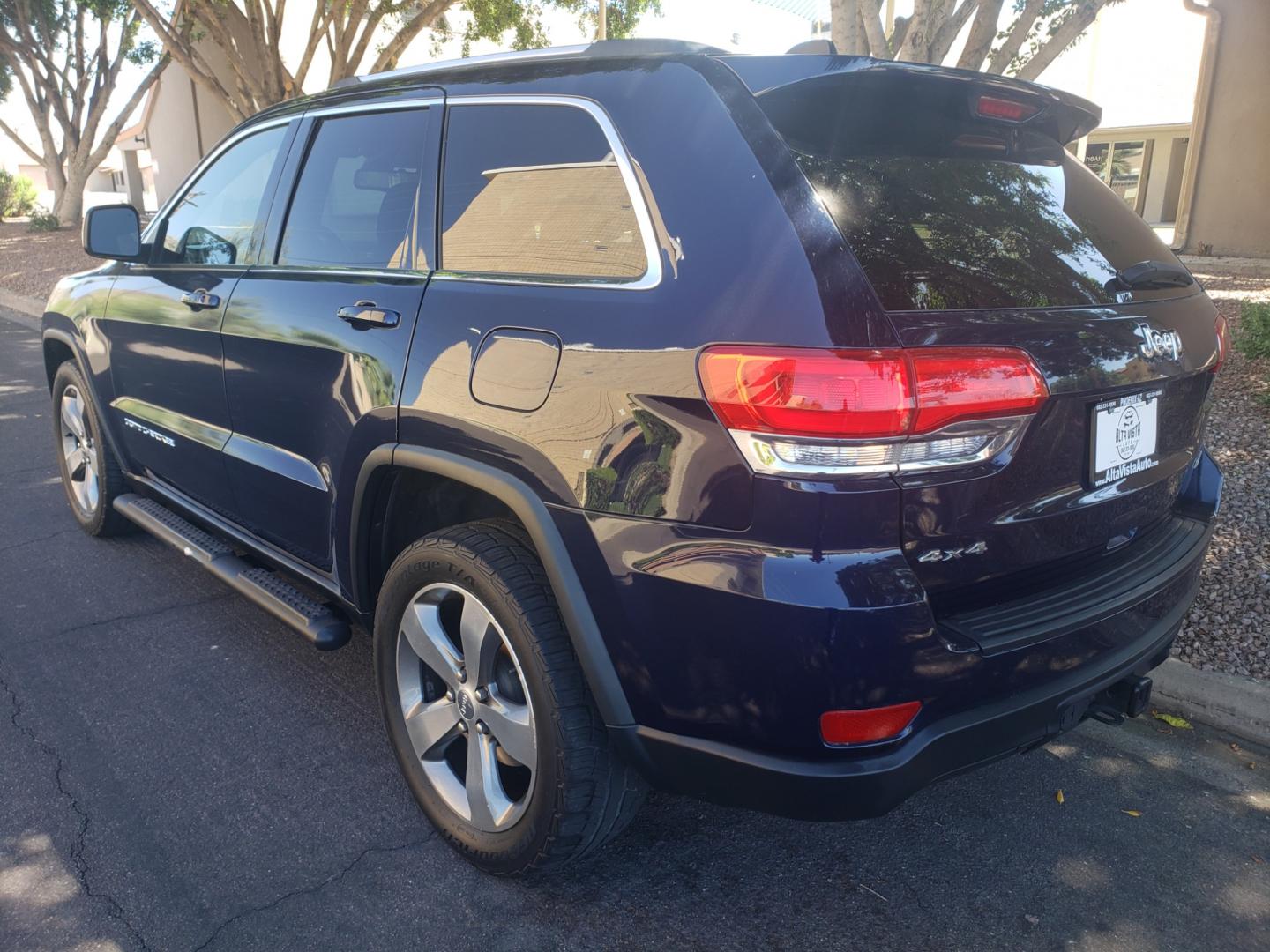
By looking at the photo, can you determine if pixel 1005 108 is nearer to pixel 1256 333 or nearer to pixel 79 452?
pixel 79 452

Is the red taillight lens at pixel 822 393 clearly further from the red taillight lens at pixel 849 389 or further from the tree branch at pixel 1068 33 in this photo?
the tree branch at pixel 1068 33

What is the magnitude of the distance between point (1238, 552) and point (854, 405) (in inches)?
123

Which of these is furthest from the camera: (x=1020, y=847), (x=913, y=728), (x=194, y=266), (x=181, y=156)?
(x=181, y=156)

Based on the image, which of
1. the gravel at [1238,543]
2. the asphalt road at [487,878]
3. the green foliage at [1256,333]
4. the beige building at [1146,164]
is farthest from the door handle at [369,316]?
the beige building at [1146,164]

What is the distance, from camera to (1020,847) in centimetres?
258

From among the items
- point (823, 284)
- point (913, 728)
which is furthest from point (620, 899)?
point (823, 284)

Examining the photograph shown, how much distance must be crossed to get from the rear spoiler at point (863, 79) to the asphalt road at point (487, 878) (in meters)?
1.87

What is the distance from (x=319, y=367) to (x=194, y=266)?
3.84 ft

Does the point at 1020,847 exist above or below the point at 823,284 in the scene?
below

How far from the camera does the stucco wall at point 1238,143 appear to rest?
1302 centimetres

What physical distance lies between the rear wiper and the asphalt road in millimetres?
1462

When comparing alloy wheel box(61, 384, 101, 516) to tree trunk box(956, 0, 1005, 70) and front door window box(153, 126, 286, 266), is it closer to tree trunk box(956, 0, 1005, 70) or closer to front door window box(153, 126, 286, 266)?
front door window box(153, 126, 286, 266)

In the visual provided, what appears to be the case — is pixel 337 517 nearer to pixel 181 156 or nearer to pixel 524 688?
pixel 524 688

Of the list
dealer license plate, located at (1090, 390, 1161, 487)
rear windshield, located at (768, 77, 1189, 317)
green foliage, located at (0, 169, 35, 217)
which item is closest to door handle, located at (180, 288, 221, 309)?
rear windshield, located at (768, 77, 1189, 317)
